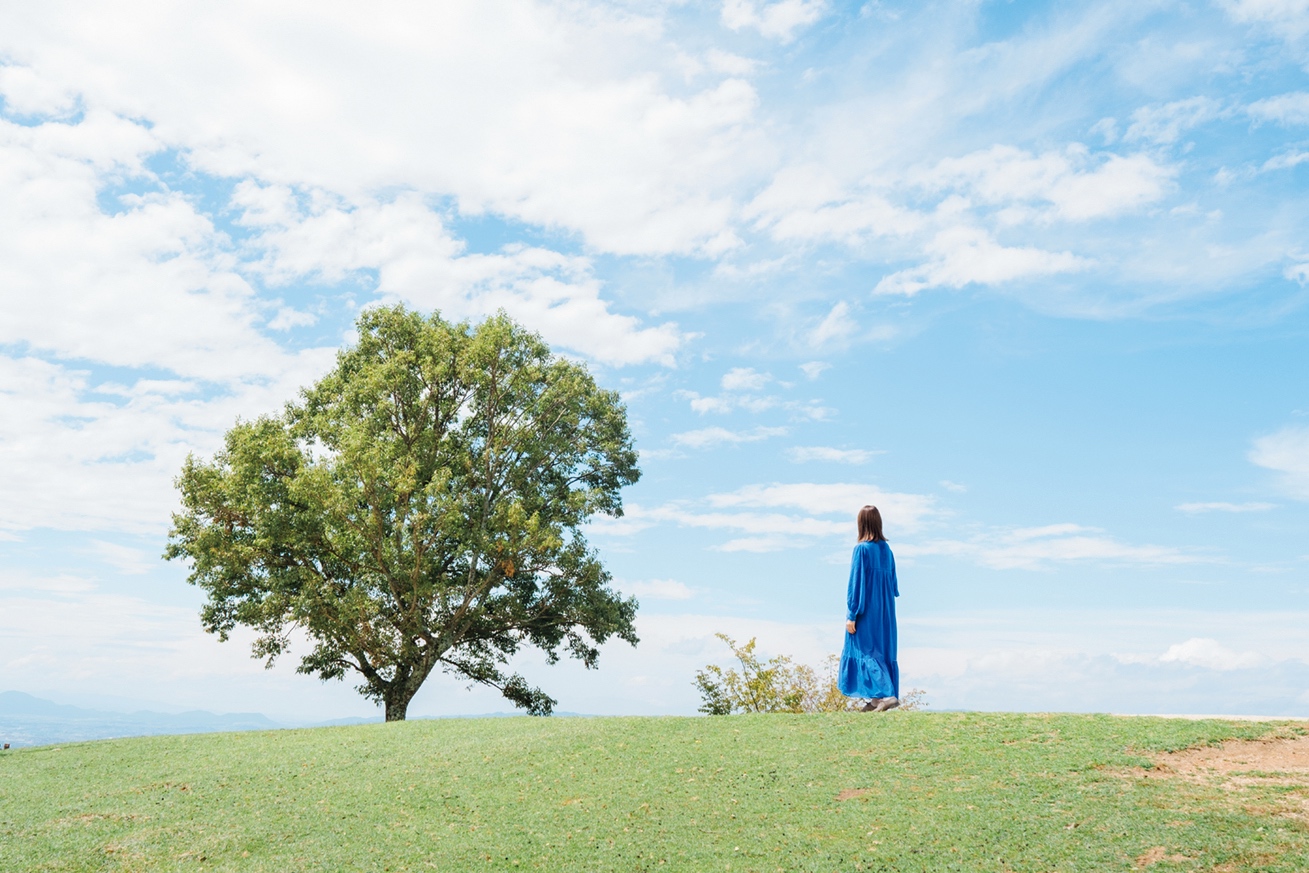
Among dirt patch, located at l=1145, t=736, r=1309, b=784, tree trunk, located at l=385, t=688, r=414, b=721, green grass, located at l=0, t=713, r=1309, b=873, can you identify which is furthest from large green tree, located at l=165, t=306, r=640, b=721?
dirt patch, located at l=1145, t=736, r=1309, b=784

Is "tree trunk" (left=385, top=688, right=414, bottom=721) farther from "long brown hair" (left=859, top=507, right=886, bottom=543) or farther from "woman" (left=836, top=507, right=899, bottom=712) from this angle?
"long brown hair" (left=859, top=507, right=886, bottom=543)

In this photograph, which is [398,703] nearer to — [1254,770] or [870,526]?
[870,526]

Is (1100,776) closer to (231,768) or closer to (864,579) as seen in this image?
(864,579)

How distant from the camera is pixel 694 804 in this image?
39.6ft

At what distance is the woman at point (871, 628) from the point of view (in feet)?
51.4

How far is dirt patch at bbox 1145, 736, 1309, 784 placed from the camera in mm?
11328

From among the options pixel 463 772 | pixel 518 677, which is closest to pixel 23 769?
pixel 463 772

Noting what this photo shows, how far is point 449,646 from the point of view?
28969 mm

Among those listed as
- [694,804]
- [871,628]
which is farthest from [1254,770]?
[694,804]

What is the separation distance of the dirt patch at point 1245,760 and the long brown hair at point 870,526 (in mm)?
5447

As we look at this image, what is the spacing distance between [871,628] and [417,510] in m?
14.9

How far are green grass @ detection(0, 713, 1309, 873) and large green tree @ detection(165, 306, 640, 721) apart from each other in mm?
9591

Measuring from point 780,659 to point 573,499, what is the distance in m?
8.73

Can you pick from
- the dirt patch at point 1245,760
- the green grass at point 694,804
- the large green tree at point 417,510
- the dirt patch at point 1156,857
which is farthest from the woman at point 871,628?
the large green tree at point 417,510
